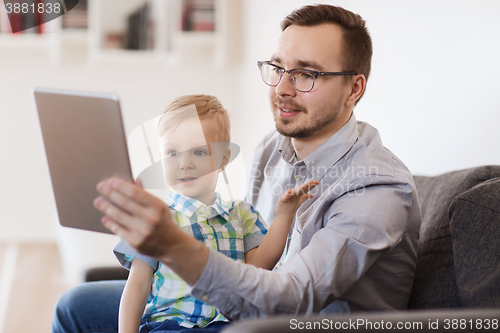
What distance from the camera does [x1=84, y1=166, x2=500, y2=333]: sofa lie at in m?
0.65

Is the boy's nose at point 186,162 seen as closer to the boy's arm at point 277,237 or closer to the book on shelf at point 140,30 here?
the boy's arm at point 277,237

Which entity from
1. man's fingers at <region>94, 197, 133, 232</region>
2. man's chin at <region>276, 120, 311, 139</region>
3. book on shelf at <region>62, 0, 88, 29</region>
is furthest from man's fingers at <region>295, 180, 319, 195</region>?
book on shelf at <region>62, 0, 88, 29</region>

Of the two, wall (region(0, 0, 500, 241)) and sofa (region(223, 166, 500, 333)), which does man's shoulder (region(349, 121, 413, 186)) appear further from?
wall (region(0, 0, 500, 241))

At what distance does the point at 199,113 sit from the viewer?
0.82 meters

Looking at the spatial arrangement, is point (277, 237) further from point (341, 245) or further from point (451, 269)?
point (451, 269)

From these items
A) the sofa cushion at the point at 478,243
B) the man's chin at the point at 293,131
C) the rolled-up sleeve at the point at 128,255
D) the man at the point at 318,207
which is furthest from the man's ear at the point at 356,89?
the rolled-up sleeve at the point at 128,255

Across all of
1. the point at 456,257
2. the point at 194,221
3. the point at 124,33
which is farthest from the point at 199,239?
the point at 124,33

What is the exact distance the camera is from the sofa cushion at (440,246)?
3.18ft

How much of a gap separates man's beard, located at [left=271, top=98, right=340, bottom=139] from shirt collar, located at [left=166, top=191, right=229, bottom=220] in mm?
299

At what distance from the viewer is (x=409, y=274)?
3.40ft

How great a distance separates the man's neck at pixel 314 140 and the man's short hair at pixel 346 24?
135 millimetres

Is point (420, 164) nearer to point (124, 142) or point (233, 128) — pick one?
point (233, 128)

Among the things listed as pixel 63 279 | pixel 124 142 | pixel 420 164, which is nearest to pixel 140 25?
pixel 63 279

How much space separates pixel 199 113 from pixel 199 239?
0.74 ft
